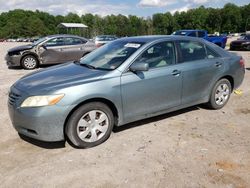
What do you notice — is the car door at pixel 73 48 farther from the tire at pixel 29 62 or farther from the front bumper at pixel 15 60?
the front bumper at pixel 15 60

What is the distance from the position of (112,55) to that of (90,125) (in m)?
1.32

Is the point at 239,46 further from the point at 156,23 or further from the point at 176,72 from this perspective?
the point at 156,23

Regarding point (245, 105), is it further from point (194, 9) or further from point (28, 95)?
point (194, 9)

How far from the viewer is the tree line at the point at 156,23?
→ 10062 cm

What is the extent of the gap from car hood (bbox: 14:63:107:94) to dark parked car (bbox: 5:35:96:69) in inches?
290

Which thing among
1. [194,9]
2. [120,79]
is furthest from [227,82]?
[194,9]

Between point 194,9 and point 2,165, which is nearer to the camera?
point 2,165

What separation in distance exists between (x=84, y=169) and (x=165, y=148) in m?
1.22

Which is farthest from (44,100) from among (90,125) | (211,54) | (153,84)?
(211,54)

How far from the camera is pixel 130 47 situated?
461 centimetres

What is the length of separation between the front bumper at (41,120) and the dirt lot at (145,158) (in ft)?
1.06

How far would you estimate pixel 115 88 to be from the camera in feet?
13.2

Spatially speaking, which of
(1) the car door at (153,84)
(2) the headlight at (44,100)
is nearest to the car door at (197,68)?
(1) the car door at (153,84)

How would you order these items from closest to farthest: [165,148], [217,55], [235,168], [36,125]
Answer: [235,168] < [36,125] < [165,148] < [217,55]
